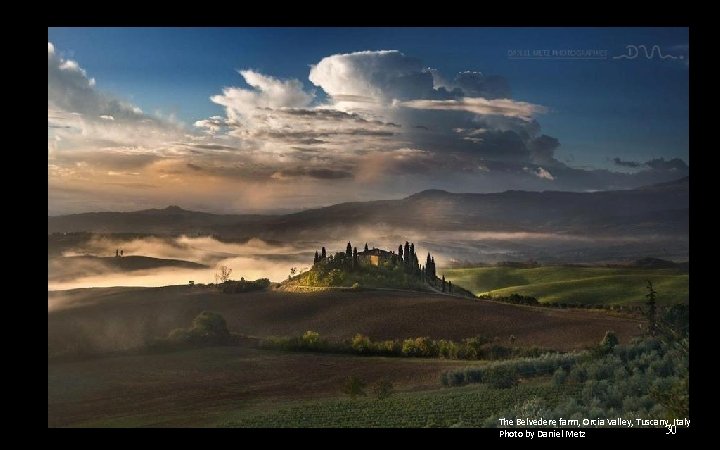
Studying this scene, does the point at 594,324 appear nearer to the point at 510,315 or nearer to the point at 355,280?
the point at 510,315

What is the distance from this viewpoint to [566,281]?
271 inches

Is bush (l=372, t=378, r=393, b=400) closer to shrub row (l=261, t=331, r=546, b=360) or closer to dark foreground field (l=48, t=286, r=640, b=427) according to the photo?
dark foreground field (l=48, t=286, r=640, b=427)

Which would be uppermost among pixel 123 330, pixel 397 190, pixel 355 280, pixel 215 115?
pixel 215 115

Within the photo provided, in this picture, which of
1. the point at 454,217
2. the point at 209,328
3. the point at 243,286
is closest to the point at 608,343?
the point at 454,217

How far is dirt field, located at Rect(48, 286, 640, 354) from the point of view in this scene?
6.54 meters

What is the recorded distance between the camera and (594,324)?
672 cm

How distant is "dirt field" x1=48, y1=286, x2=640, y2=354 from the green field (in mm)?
169

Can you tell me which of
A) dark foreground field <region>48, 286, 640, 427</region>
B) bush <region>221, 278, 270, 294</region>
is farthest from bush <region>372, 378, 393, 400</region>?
bush <region>221, 278, 270, 294</region>

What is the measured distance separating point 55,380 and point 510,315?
191 inches

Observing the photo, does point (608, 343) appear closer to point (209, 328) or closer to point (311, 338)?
point (311, 338)

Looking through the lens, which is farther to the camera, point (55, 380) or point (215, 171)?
point (215, 171)

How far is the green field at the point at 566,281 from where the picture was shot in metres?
6.79

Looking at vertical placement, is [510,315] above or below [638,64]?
below

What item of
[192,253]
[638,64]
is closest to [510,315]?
[638,64]
